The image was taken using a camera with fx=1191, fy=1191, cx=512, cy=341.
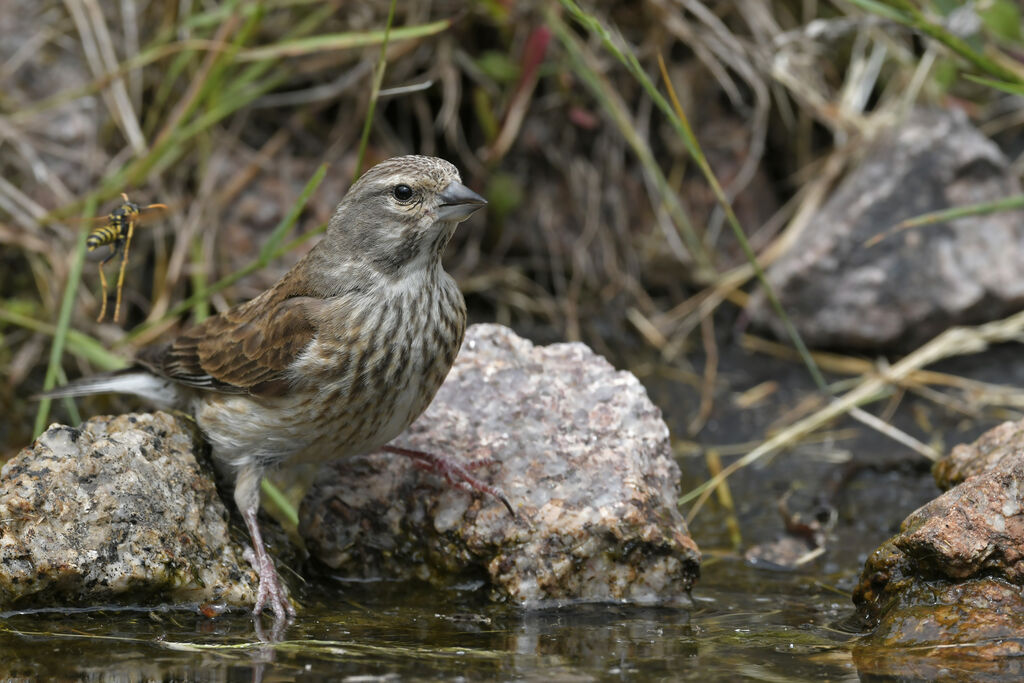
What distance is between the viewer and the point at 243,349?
3.68 metres

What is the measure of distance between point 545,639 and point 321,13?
370cm

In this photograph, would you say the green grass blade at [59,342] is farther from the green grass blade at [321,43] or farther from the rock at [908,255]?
the rock at [908,255]

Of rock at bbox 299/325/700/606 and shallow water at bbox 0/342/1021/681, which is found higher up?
rock at bbox 299/325/700/606

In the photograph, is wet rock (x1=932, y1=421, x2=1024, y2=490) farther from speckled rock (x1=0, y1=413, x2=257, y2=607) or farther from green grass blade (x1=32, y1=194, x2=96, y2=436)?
green grass blade (x1=32, y1=194, x2=96, y2=436)

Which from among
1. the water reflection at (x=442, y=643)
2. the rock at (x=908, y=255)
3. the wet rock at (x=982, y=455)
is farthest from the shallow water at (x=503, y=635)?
the rock at (x=908, y=255)

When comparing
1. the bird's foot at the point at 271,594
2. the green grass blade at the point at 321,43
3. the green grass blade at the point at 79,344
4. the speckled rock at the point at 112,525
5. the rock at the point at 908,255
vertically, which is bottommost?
the bird's foot at the point at 271,594

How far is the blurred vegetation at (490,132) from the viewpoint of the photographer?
18.3ft

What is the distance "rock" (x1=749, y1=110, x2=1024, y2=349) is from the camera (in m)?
5.43

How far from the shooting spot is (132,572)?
119 inches

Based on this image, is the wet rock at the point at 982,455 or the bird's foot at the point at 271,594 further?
the wet rock at the point at 982,455

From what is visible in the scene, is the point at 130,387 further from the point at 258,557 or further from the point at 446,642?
the point at 446,642

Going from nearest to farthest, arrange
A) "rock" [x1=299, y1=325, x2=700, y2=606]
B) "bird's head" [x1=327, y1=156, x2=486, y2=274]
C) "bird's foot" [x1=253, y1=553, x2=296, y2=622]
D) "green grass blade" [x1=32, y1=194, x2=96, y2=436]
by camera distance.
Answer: "bird's foot" [x1=253, y1=553, x2=296, y2=622], "rock" [x1=299, y1=325, x2=700, y2=606], "bird's head" [x1=327, y1=156, x2=486, y2=274], "green grass blade" [x1=32, y1=194, x2=96, y2=436]

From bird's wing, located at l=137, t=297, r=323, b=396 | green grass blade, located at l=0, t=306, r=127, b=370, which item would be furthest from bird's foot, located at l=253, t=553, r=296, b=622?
green grass blade, located at l=0, t=306, r=127, b=370

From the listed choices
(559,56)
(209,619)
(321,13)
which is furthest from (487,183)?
(209,619)
